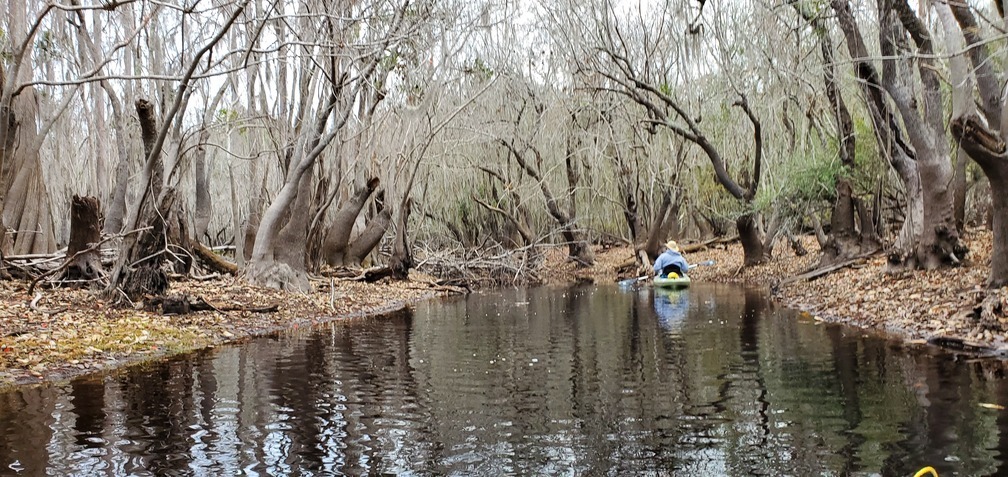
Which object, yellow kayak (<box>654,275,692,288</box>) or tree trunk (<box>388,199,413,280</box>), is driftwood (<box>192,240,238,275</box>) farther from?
yellow kayak (<box>654,275,692,288</box>)

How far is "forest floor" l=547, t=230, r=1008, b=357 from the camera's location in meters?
9.03

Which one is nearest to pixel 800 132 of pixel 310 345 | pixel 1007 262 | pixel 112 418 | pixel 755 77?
pixel 755 77

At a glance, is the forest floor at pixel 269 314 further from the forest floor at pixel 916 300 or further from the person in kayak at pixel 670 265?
the person in kayak at pixel 670 265

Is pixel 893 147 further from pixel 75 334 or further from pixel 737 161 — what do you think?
pixel 75 334

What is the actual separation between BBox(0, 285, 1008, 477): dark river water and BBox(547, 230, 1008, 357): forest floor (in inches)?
23.1

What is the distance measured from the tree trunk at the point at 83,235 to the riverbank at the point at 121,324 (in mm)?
390

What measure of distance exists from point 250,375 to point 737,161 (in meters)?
18.8

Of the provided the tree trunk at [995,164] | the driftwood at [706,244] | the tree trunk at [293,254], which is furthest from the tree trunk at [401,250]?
the tree trunk at [995,164]

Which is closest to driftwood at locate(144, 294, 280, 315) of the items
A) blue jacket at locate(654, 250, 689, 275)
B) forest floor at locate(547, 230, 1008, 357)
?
forest floor at locate(547, 230, 1008, 357)

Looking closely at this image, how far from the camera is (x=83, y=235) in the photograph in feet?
45.0

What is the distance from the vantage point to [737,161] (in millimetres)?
24219

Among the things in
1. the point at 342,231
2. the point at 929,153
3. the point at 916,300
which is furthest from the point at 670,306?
the point at 342,231

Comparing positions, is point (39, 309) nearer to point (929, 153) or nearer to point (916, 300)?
point (916, 300)

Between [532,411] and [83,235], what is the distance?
407 inches
